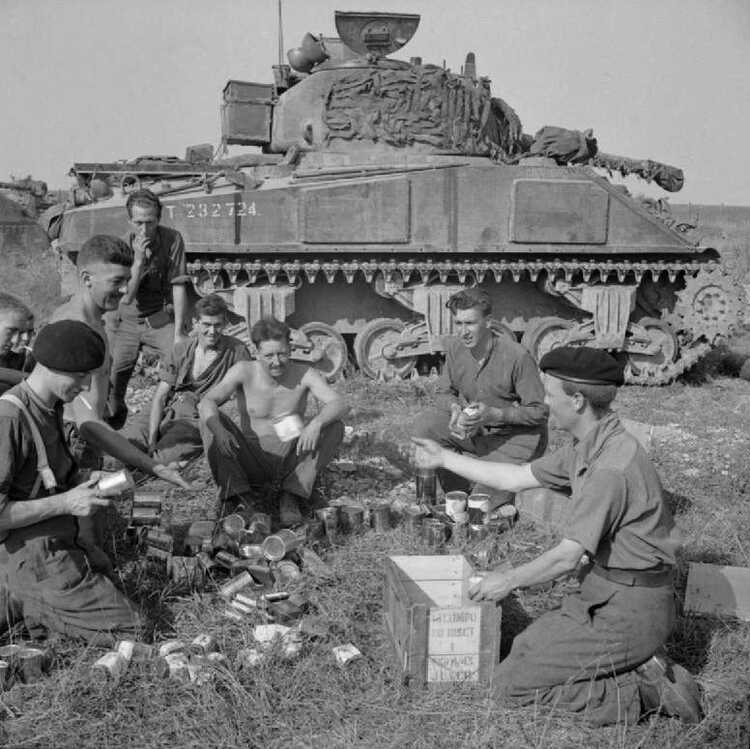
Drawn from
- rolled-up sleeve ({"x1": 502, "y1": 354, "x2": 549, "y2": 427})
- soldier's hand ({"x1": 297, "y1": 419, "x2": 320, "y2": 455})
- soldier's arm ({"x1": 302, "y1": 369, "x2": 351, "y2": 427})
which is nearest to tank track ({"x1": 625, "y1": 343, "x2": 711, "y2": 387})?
rolled-up sleeve ({"x1": 502, "y1": 354, "x2": 549, "y2": 427})

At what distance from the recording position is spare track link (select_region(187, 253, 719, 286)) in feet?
34.1

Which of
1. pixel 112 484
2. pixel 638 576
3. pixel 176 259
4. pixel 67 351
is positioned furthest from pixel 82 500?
pixel 176 259

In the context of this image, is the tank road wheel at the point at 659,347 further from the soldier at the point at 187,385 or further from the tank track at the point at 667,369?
the soldier at the point at 187,385

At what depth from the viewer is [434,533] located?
5.21 metres

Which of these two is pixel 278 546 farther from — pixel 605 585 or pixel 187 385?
pixel 187 385

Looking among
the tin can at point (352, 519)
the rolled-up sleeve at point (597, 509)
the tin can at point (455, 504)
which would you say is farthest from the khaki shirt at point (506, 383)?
the rolled-up sleeve at point (597, 509)

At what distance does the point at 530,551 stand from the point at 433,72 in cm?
767

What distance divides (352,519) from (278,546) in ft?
2.57

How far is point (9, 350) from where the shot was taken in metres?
5.12

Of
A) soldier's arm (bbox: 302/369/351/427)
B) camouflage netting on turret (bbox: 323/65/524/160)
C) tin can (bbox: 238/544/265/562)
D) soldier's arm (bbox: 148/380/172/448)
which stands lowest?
tin can (bbox: 238/544/265/562)

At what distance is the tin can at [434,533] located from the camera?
204 inches

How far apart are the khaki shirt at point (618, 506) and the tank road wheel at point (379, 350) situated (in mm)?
7439

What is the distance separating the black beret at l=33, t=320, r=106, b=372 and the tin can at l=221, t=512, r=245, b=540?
1771mm

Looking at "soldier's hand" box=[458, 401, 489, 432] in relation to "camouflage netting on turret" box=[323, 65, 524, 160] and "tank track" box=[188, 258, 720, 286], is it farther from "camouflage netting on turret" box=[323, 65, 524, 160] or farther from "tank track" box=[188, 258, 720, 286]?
"camouflage netting on turret" box=[323, 65, 524, 160]
